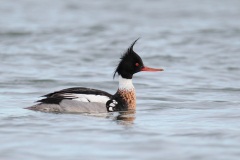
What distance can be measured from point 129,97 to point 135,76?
19.8 ft

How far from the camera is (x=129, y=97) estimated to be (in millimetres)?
14633

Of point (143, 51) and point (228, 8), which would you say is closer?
point (143, 51)

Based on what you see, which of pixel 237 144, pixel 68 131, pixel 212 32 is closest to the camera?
pixel 237 144

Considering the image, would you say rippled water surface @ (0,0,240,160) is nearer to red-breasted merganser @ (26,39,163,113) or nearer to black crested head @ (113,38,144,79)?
red-breasted merganser @ (26,39,163,113)

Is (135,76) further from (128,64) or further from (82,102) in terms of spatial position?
(82,102)

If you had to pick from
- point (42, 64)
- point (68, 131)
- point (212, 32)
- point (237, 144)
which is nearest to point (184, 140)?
point (237, 144)

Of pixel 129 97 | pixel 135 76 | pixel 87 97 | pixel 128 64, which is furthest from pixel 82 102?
pixel 135 76

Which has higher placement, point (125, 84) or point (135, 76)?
point (125, 84)

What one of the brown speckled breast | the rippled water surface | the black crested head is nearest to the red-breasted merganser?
the brown speckled breast

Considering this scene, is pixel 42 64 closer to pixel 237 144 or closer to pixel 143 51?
pixel 143 51

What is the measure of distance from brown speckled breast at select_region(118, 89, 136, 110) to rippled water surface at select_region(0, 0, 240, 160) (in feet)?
0.72

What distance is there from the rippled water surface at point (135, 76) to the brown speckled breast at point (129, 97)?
0.22 meters

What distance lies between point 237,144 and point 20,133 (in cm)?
336

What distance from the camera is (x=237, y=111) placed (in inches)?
569
